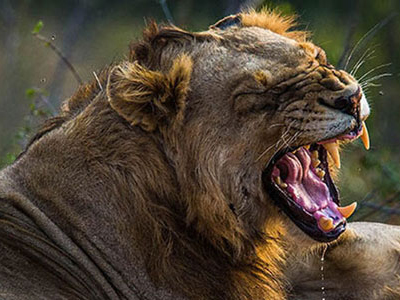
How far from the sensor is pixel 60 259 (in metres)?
4.77

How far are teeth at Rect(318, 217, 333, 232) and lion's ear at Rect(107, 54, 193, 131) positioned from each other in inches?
26.7

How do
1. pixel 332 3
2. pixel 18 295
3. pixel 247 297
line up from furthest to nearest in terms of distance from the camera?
1. pixel 332 3
2. pixel 247 297
3. pixel 18 295

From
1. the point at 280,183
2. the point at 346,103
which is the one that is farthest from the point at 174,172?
the point at 346,103

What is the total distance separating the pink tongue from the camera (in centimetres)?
489

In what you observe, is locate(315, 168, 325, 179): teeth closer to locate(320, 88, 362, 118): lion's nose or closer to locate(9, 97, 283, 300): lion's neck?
locate(320, 88, 362, 118): lion's nose

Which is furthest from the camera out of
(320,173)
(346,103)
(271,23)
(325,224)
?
(271,23)

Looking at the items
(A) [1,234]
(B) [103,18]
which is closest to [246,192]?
(A) [1,234]

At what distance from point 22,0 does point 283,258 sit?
8260 millimetres

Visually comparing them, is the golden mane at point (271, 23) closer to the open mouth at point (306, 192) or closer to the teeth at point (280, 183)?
the open mouth at point (306, 192)

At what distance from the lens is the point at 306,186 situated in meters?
4.94

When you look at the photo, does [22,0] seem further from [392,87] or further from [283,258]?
[283,258]

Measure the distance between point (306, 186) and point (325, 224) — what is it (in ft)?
0.60

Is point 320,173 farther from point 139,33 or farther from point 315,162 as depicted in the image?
point 139,33

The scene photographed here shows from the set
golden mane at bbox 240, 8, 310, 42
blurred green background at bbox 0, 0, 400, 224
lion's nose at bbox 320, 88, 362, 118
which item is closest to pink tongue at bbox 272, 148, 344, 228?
lion's nose at bbox 320, 88, 362, 118
